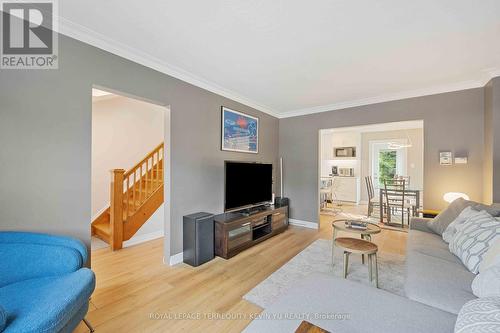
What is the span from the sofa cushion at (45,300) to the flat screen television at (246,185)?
A: 76.9 inches

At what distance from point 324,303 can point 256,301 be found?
39.3 inches

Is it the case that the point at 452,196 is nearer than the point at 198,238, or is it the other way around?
the point at 198,238

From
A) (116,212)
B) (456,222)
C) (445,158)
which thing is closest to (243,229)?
(116,212)

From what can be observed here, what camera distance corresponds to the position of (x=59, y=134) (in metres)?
1.94

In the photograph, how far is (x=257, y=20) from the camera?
1.92 meters

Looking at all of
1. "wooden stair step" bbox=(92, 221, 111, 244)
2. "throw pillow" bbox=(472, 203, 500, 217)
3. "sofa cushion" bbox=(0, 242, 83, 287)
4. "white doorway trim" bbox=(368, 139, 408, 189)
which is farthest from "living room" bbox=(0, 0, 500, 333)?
"white doorway trim" bbox=(368, 139, 408, 189)

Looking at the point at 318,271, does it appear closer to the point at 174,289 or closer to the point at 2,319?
the point at 174,289

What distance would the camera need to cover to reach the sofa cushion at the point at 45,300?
1.10 meters

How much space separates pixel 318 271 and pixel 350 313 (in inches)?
53.5

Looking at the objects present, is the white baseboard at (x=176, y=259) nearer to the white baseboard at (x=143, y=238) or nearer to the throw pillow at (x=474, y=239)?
the white baseboard at (x=143, y=238)

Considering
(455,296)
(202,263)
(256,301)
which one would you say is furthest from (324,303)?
(202,263)

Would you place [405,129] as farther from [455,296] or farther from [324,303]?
[324,303]

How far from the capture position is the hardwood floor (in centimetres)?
176

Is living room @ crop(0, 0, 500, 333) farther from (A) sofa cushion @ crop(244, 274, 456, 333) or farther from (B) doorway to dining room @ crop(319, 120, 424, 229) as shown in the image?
(B) doorway to dining room @ crop(319, 120, 424, 229)
